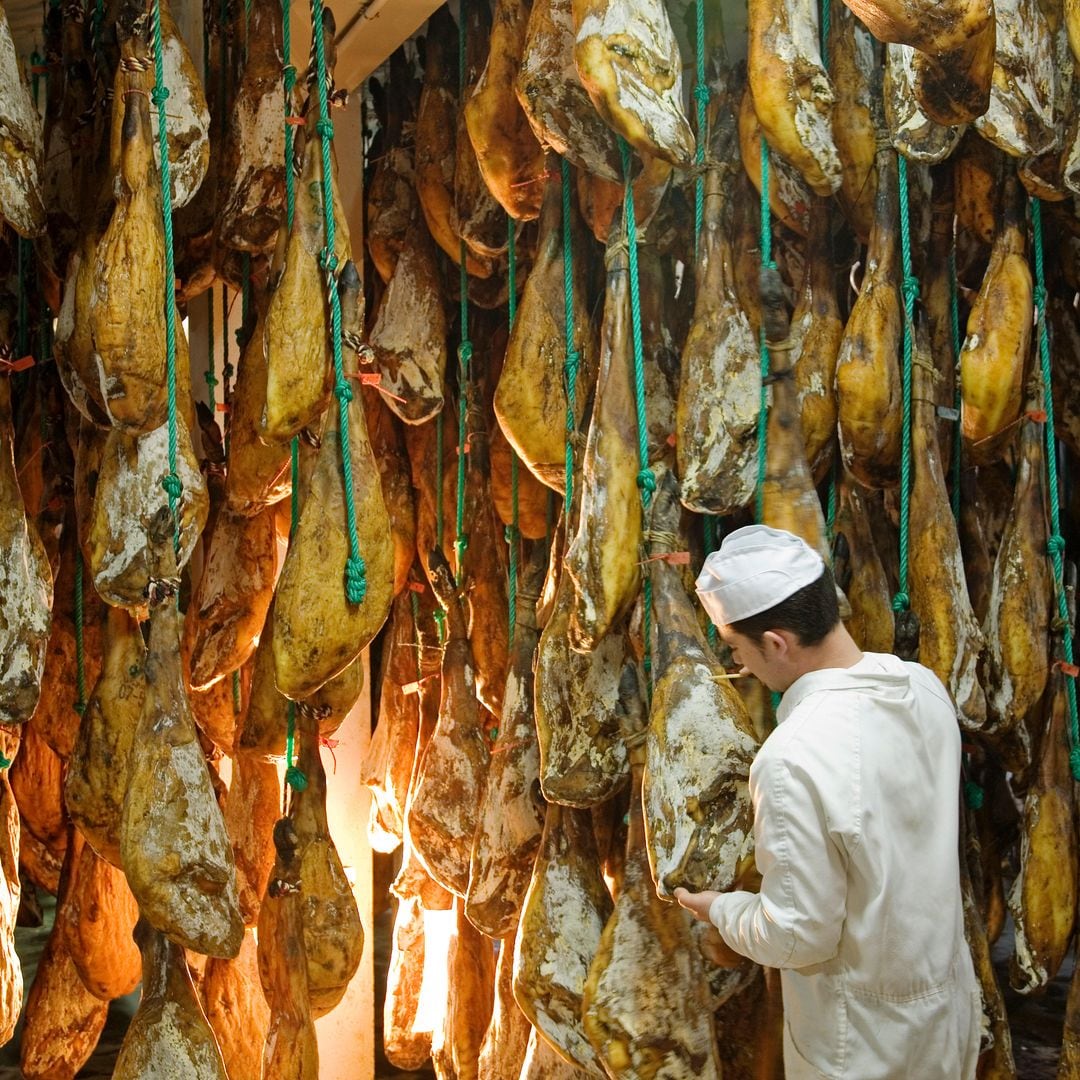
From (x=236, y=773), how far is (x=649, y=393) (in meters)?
1.21

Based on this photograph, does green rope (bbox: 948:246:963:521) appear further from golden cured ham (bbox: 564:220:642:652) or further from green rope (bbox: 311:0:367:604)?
green rope (bbox: 311:0:367:604)

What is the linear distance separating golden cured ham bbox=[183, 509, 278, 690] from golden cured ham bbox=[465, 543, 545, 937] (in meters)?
0.63

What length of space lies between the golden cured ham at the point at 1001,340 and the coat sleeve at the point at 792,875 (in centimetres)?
96

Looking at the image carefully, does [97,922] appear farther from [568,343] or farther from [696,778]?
[568,343]

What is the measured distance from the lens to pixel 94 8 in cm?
265

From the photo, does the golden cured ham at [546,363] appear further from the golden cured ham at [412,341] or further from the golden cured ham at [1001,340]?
the golden cured ham at [1001,340]

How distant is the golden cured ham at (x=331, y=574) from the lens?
7.03 feet

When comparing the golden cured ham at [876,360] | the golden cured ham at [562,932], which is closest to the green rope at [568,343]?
the golden cured ham at [876,360]

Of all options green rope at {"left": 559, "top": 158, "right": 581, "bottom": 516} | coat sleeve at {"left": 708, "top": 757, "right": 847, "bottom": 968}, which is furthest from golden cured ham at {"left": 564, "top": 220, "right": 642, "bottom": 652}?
coat sleeve at {"left": 708, "top": 757, "right": 847, "bottom": 968}

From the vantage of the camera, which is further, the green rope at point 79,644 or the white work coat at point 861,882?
the green rope at point 79,644

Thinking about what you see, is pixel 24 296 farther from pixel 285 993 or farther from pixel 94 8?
pixel 285 993

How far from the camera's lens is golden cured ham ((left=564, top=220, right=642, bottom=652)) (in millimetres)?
2172

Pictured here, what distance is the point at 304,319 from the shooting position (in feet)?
7.24

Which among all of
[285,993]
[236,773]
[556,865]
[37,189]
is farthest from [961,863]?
[37,189]
